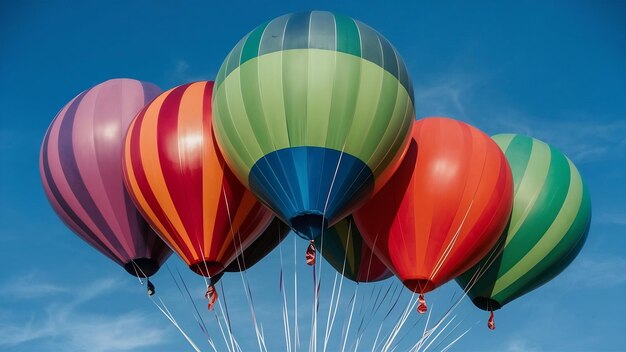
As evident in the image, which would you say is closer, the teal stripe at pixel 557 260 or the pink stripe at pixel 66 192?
the pink stripe at pixel 66 192

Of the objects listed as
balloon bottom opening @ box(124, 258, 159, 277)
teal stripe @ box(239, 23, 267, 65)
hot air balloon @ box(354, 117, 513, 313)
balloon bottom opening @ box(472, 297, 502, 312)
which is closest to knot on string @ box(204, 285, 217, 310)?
balloon bottom opening @ box(124, 258, 159, 277)

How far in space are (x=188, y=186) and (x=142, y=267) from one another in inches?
84.8

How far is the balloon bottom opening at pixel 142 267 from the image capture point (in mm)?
16617

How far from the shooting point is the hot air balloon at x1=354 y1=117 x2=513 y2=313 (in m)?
15.2

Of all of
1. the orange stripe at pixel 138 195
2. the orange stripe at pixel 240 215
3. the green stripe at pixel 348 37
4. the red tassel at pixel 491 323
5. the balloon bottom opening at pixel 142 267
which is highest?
the green stripe at pixel 348 37

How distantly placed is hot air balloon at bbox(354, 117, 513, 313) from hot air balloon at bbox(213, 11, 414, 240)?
784 millimetres

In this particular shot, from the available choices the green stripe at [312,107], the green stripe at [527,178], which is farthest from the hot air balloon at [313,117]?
the green stripe at [527,178]

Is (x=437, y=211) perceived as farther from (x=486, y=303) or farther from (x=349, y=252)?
(x=486, y=303)

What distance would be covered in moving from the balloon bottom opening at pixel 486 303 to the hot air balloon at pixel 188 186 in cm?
403

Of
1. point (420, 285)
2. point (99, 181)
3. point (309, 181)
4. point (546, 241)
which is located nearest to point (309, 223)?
point (309, 181)

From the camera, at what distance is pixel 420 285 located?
1544 centimetres

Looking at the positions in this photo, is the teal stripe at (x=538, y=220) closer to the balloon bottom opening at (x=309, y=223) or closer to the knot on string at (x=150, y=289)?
the balloon bottom opening at (x=309, y=223)

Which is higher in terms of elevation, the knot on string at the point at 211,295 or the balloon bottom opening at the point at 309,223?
the balloon bottom opening at the point at 309,223

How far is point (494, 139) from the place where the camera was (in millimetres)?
17578
